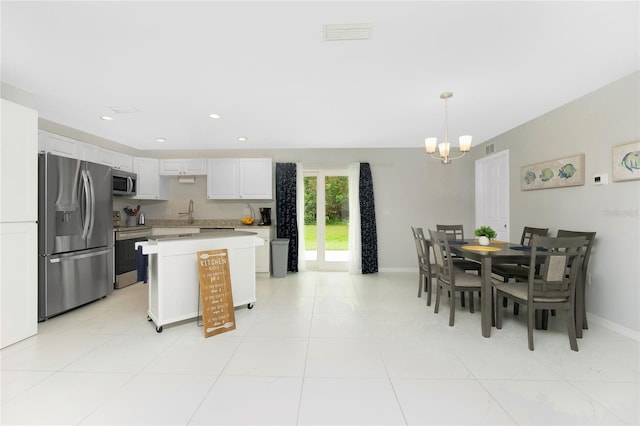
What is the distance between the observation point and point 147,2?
1.63 m

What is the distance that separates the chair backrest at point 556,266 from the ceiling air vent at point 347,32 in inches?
85.6

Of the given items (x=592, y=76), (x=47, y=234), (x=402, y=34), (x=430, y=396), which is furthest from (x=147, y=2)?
(x=592, y=76)

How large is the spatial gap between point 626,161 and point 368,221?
3.47 metres

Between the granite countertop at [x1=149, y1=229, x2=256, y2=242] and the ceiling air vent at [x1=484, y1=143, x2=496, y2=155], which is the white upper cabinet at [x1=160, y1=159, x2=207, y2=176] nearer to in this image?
the granite countertop at [x1=149, y1=229, x2=256, y2=242]

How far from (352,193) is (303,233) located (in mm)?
1310

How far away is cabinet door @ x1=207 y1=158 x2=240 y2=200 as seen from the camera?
5.24 m

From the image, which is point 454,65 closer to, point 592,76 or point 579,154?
point 592,76

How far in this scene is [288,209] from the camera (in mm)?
5344

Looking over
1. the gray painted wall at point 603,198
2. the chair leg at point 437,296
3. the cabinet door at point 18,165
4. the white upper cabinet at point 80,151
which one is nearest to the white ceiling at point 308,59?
the gray painted wall at point 603,198

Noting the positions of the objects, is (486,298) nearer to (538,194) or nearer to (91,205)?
(538,194)

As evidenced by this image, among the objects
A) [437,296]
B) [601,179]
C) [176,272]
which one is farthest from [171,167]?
[601,179]

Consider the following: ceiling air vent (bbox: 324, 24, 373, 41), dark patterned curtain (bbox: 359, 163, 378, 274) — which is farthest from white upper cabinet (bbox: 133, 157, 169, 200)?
ceiling air vent (bbox: 324, 24, 373, 41)

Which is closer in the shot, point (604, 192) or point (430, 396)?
point (430, 396)

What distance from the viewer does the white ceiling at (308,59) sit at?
5.67 ft
